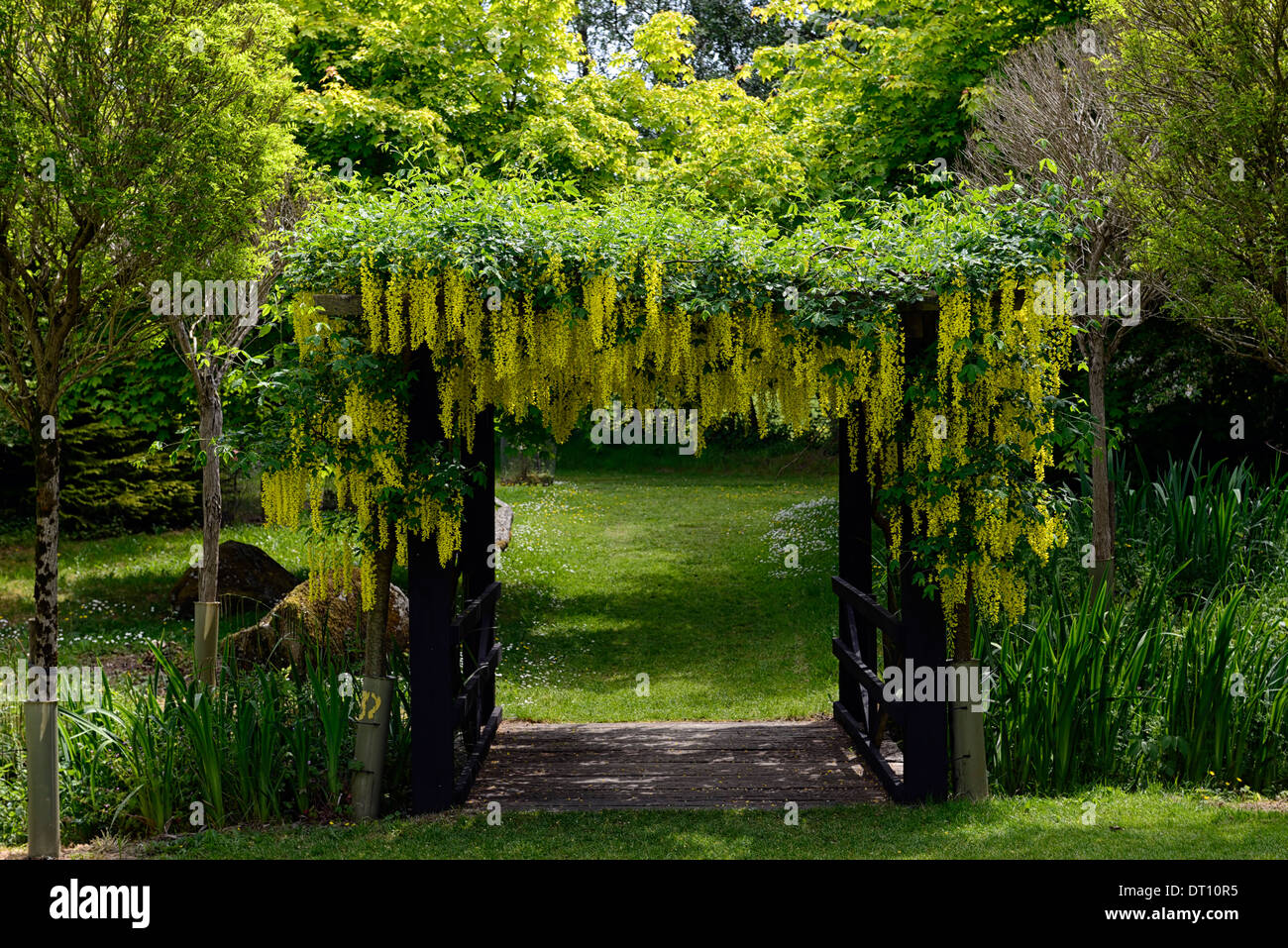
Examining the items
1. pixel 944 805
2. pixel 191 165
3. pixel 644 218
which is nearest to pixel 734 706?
pixel 944 805

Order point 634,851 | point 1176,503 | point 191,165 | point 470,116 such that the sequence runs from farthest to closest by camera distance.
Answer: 1. point 470,116
2. point 1176,503
3. point 191,165
4. point 634,851

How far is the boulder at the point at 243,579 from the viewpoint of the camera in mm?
10922

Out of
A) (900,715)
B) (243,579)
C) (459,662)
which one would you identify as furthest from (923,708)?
(243,579)

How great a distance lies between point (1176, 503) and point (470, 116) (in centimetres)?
744

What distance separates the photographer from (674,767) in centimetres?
663

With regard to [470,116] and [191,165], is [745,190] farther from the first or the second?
[191,165]

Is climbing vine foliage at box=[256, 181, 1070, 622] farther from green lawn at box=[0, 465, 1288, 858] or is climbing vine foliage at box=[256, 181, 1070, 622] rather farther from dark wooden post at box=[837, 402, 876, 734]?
dark wooden post at box=[837, 402, 876, 734]

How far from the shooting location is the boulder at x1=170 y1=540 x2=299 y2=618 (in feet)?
35.8

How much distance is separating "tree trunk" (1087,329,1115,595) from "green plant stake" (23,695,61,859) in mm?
6589

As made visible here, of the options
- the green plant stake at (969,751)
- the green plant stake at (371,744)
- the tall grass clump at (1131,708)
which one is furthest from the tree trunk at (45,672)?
the tall grass clump at (1131,708)

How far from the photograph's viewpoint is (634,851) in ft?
16.9

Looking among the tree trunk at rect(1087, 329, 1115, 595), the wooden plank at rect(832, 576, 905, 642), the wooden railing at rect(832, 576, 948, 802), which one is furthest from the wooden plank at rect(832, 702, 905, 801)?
the tree trunk at rect(1087, 329, 1115, 595)

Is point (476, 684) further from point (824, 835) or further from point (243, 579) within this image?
point (243, 579)

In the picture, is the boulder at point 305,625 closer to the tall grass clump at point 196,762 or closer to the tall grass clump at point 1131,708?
the tall grass clump at point 196,762
